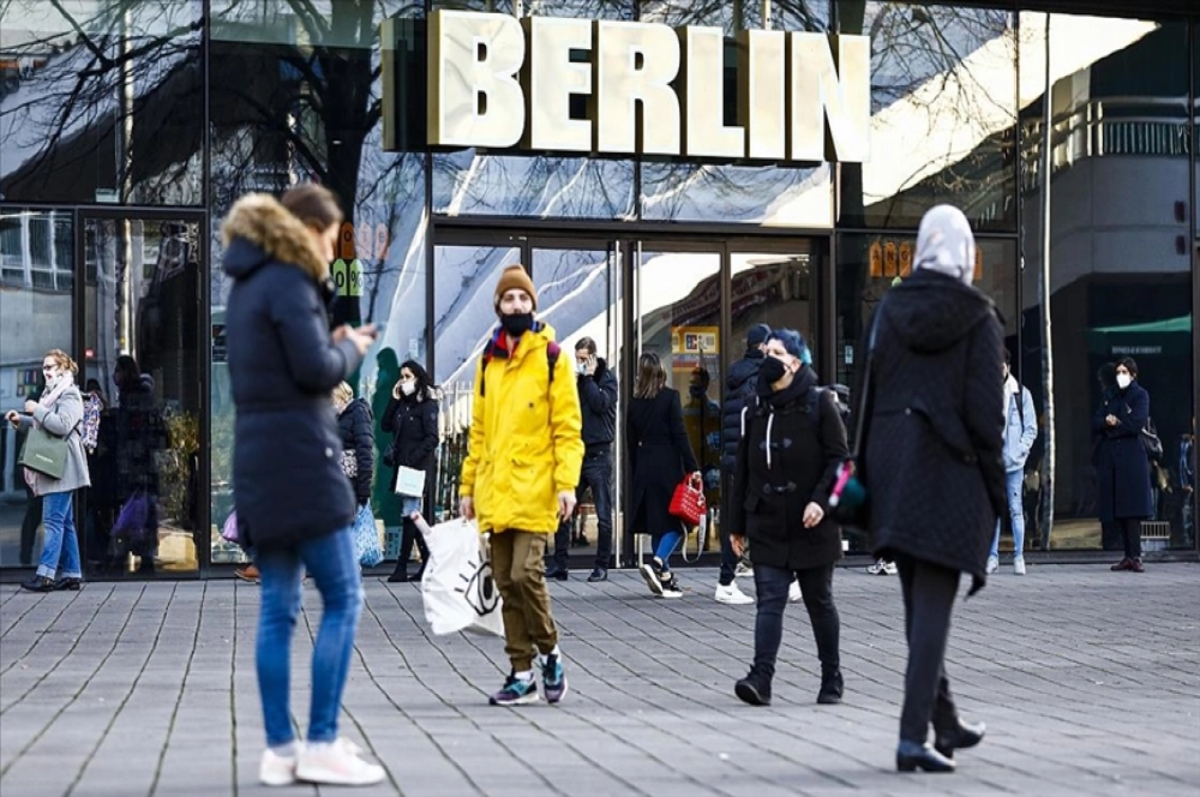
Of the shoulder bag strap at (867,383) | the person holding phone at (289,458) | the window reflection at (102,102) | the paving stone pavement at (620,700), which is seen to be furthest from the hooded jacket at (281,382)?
the window reflection at (102,102)

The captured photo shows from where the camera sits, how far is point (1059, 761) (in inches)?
308

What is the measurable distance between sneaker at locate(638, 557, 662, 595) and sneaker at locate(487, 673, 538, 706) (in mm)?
6428

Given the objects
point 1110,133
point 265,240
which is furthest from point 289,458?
point 1110,133

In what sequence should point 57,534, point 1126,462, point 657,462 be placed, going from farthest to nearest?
point 1126,462, point 657,462, point 57,534

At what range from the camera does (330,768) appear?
6797 mm

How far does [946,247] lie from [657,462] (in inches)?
360

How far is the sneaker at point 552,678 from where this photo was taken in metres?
9.67

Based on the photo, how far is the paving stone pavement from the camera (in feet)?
23.6

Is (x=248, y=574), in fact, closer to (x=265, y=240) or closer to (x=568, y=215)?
(x=568, y=215)

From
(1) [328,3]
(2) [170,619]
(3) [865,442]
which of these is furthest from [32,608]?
(3) [865,442]

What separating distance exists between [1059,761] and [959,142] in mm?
12904

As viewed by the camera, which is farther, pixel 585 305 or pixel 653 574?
pixel 585 305

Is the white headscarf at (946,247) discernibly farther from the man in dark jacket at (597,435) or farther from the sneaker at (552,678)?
the man in dark jacket at (597,435)

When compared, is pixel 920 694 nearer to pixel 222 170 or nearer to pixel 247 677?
pixel 247 677
